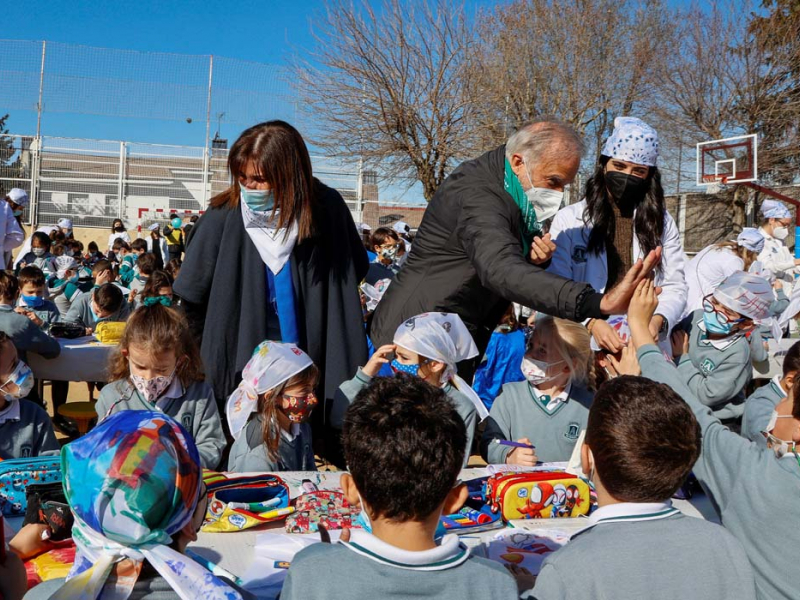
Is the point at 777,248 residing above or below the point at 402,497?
above

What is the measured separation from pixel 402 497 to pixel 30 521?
3.52ft

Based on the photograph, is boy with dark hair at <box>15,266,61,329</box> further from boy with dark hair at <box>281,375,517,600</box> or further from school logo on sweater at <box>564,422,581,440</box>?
boy with dark hair at <box>281,375,517,600</box>

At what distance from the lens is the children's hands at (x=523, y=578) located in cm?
184

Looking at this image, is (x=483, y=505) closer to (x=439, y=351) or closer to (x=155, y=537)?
(x=439, y=351)

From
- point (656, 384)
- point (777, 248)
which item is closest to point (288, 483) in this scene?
point (656, 384)

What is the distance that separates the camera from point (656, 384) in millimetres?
1817

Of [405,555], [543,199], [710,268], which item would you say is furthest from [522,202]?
[710,268]

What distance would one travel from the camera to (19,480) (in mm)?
2180

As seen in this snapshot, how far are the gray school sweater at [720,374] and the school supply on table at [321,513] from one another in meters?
2.30

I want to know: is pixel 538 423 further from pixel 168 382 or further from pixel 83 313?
pixel 83 313

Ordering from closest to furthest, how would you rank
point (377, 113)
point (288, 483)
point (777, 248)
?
point (288, 483)
point (777, 248)
point (377, 113)

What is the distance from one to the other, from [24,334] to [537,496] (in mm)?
3857

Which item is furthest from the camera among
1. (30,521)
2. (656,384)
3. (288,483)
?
(288,483)

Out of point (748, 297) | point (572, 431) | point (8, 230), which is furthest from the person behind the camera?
point (8, 230)
